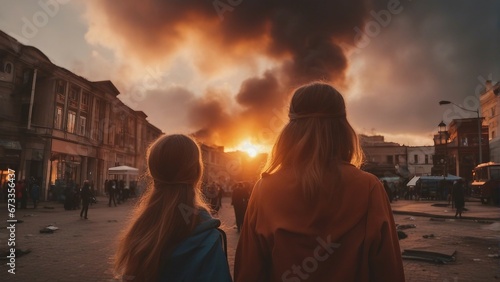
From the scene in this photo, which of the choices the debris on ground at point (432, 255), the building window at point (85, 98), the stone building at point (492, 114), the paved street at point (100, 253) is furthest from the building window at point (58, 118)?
the stone building at point (492, 114)

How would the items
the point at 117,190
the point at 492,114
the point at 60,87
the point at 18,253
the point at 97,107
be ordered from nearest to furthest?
the point at 18,253, the point at 117,190, the point at 60,87, the point at 97,107, the point at 492,114

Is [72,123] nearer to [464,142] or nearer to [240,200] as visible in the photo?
[240,200]

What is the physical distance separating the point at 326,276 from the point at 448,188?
4082 cm

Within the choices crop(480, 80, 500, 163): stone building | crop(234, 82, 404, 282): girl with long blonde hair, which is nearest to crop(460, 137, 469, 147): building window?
crop(480, 80, 500, 163): stone building

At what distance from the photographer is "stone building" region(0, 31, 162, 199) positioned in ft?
96.3

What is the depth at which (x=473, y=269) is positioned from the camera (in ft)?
23.3

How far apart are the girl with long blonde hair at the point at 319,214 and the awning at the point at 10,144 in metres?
32.9

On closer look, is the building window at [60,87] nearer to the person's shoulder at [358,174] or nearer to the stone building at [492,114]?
the person's shoulder at [358,174]

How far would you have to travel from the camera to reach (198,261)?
6.44ft

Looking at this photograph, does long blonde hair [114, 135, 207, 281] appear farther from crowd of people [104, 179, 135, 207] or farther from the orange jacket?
crowd of people [104, 179, 135, 207]

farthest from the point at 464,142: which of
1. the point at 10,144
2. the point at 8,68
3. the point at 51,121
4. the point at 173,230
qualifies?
the point at 173,230

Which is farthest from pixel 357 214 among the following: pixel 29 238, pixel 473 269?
pixel 29 238

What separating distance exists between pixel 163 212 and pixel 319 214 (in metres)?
0.94

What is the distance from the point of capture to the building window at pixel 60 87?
34650mm
